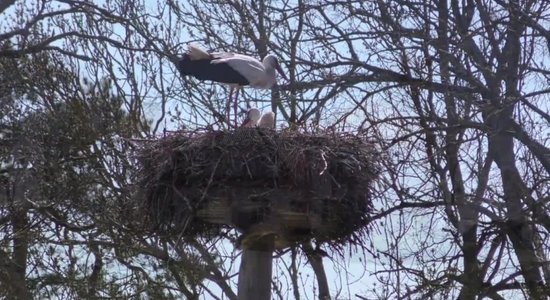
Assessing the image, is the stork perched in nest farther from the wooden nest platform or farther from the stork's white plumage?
the wooden nest platform

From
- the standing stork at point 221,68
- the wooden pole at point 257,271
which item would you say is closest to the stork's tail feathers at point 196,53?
the standing stork at point 221,68

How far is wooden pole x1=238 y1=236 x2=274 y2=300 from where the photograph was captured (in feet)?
26.4

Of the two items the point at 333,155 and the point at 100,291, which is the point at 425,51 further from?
the point at 100,291

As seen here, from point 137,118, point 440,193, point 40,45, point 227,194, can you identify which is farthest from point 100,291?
point 227,194

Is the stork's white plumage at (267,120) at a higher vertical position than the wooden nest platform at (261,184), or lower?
higher

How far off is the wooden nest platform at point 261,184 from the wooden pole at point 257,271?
0.20 feet

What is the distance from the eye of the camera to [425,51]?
34.2 feet

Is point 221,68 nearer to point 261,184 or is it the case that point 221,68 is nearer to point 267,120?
point 267,120

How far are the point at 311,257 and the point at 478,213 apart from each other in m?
1.70

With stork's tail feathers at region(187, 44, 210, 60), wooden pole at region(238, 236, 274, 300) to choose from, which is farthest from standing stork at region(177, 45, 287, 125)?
wooden pole at region(238, 236, 274, 300)

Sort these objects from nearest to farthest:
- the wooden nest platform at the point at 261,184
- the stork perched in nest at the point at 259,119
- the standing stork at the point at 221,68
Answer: the wooden nest platform at the point at 261,184, the standing stork at the point at 221,68, the stork perched in nest at the point at 259,119

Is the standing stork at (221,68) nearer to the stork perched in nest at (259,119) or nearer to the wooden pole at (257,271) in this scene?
the stork perched in nest at (259,119)

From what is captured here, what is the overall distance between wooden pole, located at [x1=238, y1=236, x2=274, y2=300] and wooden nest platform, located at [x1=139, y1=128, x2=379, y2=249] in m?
0.06

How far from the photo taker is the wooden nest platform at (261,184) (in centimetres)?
796
